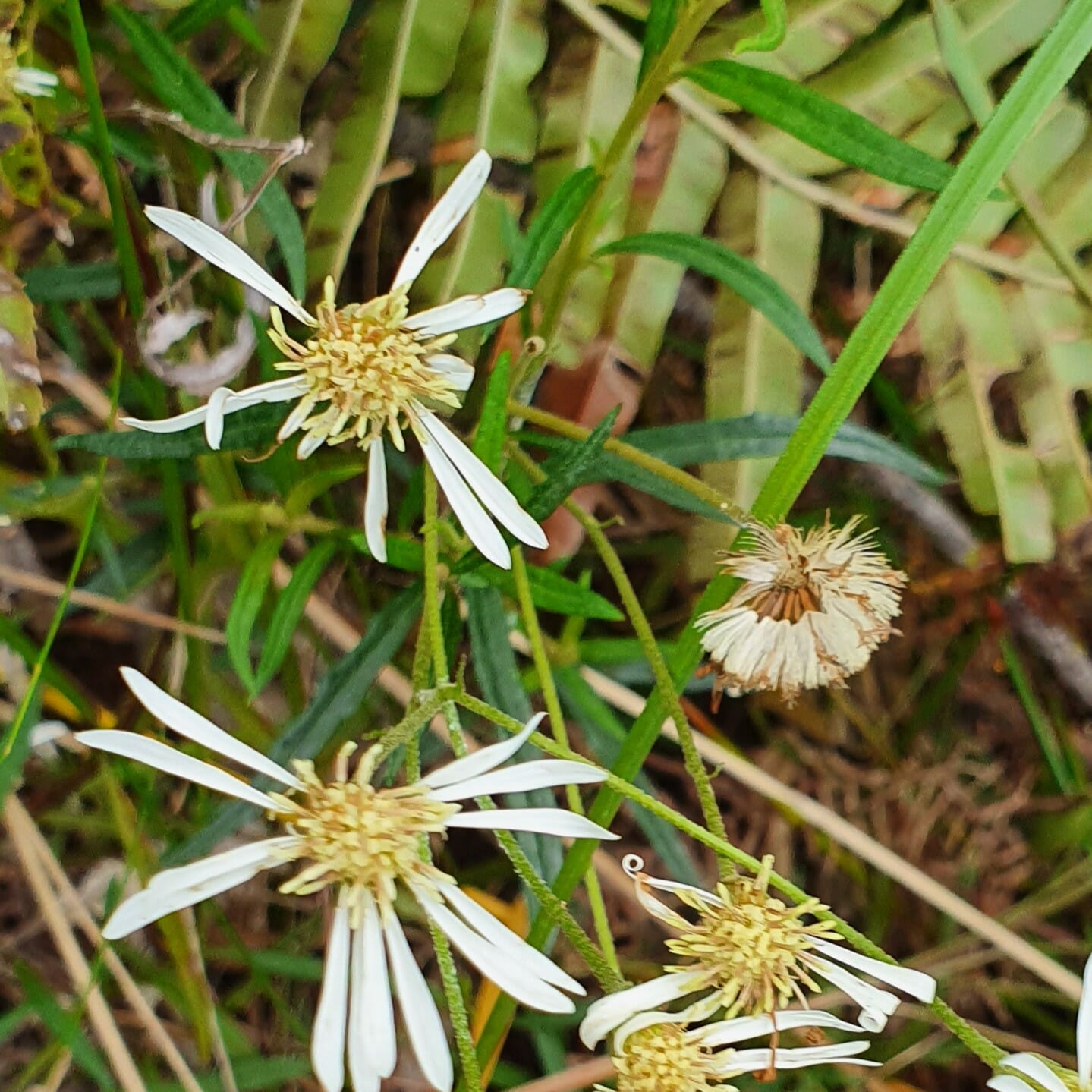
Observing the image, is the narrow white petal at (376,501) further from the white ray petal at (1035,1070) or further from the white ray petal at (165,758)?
the white ray petal at (1035,1070)

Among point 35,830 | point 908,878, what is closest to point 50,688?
point 35,830

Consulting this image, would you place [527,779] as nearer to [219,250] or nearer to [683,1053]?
[683,1053]

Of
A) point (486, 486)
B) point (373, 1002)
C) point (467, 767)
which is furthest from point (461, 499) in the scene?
point (373, 1002)

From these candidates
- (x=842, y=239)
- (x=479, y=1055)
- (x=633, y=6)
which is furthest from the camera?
(x=842, y=239)

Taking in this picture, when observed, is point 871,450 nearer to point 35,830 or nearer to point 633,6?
point 633,6

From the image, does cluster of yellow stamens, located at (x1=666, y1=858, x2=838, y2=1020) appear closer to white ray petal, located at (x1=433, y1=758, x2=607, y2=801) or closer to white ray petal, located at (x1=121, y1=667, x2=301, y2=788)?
white ray petal, located at (x1=433, y1=758, x2=607, y2=801)

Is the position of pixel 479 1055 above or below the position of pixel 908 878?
below
